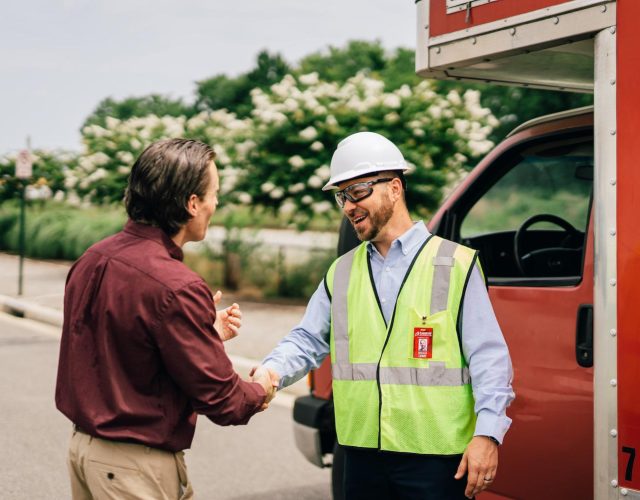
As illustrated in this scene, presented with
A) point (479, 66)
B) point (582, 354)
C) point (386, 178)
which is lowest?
point (582, 354)

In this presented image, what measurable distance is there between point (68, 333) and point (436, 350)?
1117 millimetres

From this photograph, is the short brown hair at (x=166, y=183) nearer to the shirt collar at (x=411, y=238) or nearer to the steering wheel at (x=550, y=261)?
the shirt collar at (x=411, y=238)

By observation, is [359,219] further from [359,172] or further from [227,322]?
[227,322]

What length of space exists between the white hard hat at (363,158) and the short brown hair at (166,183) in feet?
2.07

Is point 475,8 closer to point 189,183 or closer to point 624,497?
point 189,183

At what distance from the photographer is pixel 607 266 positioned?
279cm

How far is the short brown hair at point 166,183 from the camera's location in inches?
99.7

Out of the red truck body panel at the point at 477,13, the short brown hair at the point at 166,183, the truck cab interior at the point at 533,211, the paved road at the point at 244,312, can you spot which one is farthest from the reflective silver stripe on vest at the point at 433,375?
the paved road at the point at 244,312

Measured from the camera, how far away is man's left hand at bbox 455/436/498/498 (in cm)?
281

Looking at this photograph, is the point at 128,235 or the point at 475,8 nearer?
the point at 128,235

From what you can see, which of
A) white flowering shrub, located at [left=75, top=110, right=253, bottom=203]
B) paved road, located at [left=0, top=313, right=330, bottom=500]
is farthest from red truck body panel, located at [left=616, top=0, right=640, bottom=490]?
white flowering shrub, located at [left=75, top=110, right=253, bottom=203]

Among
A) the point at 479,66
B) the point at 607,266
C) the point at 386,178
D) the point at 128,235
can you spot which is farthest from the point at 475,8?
the point at 128,235

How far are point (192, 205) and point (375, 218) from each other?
76cm

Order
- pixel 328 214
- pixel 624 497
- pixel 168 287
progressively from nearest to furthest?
pixel 168 287 → pixel 624 497 → pixel 328 214
